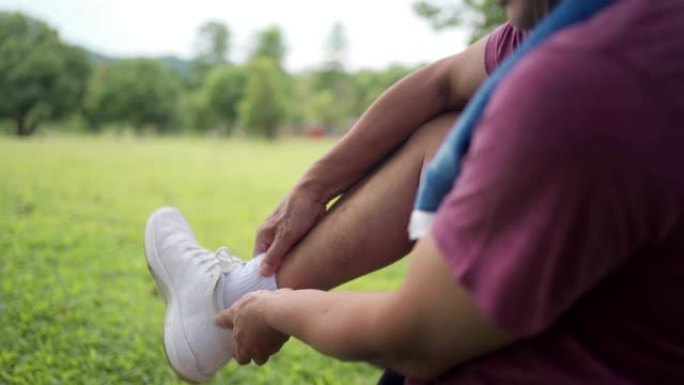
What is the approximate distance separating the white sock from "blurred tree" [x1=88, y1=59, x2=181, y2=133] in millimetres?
12239

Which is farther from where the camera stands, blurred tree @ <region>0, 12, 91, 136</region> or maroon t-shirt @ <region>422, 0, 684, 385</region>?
blurred tree @ <region>0, 12, 91, 136</region>

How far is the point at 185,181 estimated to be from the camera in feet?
26.1

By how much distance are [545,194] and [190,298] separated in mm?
864

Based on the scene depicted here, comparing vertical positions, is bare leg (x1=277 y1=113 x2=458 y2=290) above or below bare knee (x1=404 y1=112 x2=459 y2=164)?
below

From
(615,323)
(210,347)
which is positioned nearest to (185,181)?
(210,347)

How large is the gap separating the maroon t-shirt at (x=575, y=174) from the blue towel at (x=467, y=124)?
4cm

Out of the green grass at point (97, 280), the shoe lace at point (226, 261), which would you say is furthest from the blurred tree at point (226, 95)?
the shoe lace at point (226, 261)

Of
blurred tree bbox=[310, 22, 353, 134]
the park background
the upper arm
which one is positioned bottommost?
blurred tree bbox=[310, 22, 353, 134]

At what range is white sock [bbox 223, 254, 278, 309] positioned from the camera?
1.28 meters

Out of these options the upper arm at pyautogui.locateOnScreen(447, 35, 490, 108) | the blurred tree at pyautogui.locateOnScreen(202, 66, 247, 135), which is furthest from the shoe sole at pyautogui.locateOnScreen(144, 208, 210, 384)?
the blurred tree at pyautogui.locateOnScreen(202, 66, 247, 135)

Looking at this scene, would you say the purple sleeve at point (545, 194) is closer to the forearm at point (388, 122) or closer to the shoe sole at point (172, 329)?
the forearm at point (388, 122)

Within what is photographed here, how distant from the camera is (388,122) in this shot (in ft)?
4.02

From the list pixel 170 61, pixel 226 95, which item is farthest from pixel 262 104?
pixel 170 61

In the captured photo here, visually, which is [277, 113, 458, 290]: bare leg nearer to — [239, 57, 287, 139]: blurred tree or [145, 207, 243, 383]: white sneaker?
[145, 207, 243, 383]: white sneaker
